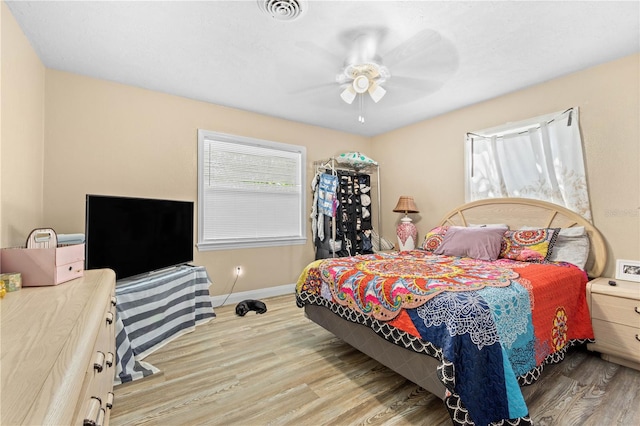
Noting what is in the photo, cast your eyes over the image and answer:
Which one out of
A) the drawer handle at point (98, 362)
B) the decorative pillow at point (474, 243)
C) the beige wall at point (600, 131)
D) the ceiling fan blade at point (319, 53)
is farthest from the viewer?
the decorative pillow at point (474, 243)

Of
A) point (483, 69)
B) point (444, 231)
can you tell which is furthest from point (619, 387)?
point (483, 69)

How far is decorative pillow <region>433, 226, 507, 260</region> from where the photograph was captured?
275 cm

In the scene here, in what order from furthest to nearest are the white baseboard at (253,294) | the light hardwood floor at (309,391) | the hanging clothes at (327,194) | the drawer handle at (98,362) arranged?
1. the hanging clothes at (327,194)
2. the white baseboard at (253,294)
3. the light hardwood floor at (309,391)
4. the drawer handle at (98,362)

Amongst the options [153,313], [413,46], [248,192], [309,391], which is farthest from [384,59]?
[153,313]

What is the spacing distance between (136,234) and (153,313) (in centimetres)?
71


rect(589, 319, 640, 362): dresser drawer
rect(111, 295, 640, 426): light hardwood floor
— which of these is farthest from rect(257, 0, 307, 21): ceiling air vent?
rect(589, 319, 640, 362): dresser drawer

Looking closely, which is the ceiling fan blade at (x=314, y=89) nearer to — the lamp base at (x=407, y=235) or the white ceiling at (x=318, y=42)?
the white ceiling at (x=318, y=42)

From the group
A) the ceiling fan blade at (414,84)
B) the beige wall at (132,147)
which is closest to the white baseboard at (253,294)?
the beige wall at (132,147)

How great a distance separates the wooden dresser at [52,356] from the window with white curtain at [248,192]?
233 cm

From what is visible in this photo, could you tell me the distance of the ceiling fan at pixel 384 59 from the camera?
218cm

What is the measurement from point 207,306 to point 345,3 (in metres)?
2.93

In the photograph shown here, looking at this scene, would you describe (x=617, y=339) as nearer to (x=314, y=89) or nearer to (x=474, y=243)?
(x=474, y=243)

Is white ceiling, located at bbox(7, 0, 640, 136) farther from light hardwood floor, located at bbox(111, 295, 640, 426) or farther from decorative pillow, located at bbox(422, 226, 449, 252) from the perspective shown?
light hardwood floor, located at bbox(111, 295, 640, 426)

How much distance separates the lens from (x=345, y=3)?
5.98ft
